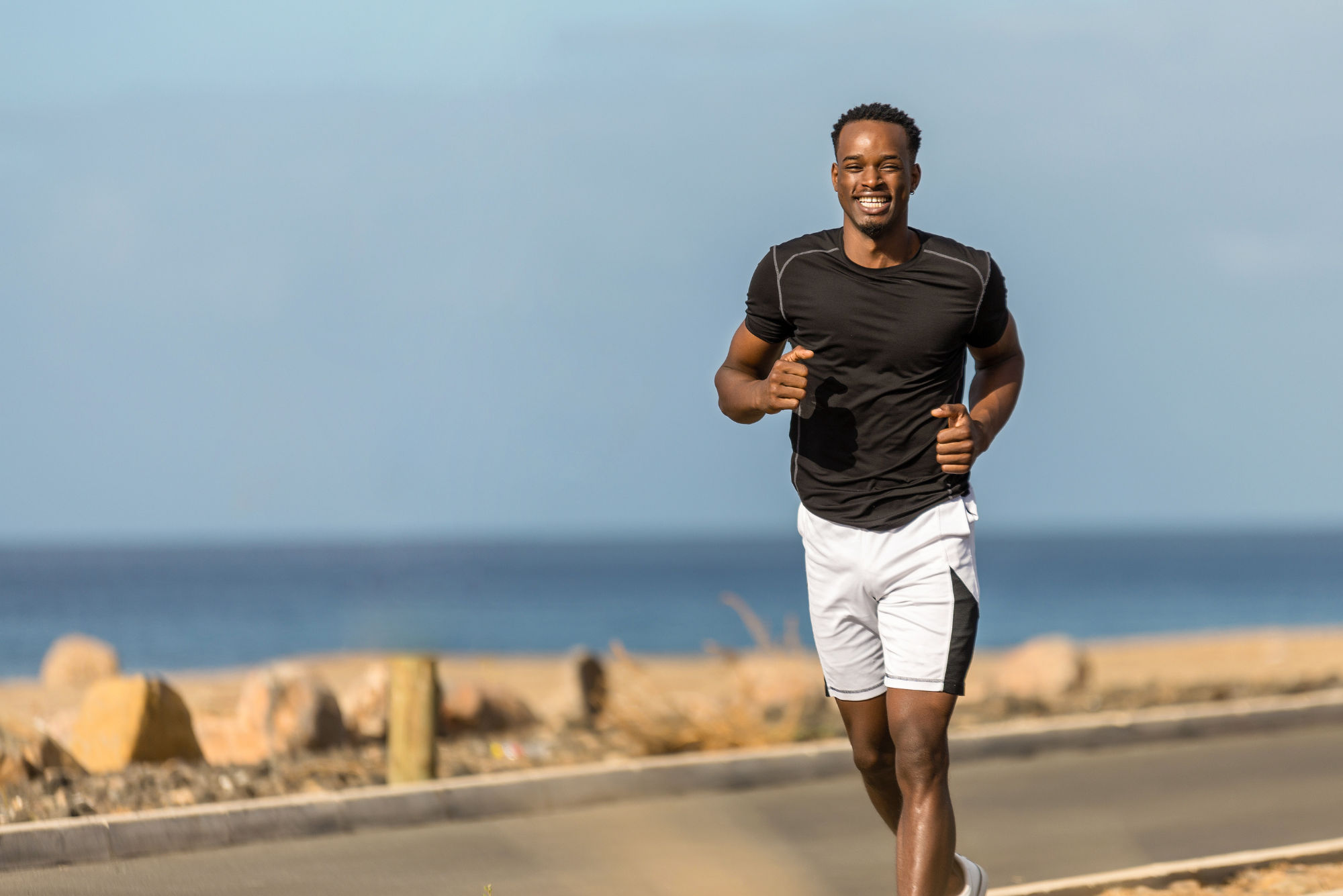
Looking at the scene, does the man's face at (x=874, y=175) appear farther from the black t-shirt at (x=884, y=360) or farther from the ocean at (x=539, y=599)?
the ocean at (x=539, y=599)

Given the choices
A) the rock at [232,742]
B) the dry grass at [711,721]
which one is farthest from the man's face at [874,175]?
the rock at [232,742]

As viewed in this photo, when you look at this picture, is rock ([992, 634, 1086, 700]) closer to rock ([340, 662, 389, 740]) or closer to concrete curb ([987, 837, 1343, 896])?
rock ([340, 662, 389, 740])

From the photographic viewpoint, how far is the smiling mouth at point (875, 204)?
392 cm

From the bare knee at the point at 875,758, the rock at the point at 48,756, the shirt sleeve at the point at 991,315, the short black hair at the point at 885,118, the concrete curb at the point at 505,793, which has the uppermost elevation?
the short black hair at the point at 885,118

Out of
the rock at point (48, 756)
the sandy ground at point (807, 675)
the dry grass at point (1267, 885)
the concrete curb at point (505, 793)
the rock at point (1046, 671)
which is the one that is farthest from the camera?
the rock at point (1046, 671)

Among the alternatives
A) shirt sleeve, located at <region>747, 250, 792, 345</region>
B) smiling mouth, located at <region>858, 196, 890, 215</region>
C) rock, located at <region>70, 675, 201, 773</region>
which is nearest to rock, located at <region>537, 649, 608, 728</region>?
rock, located at <region>70, 675, 201, 773</region>

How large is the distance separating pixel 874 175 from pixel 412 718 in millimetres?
4151

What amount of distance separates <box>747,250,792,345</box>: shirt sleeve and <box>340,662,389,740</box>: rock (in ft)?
18.8

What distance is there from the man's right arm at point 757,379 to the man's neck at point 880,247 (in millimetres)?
377

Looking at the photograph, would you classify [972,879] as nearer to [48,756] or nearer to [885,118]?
[885,118]

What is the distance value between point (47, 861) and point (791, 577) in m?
94.0

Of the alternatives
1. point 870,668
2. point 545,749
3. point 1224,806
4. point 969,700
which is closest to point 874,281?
point 870,668

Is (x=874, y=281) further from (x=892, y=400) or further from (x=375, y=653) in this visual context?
(x=375, y=653)

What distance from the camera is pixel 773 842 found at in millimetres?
6535
